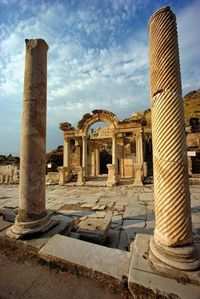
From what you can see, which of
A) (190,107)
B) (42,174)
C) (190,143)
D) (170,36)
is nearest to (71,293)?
(42,174)

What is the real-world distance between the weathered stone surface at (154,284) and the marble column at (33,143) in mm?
1894

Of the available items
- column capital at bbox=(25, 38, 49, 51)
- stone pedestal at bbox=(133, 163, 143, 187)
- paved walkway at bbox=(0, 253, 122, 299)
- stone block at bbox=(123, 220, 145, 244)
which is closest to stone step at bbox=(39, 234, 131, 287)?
paved walkway at bbox=(0, 253, 122, 299)

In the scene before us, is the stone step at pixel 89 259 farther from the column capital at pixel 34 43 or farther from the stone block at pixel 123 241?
the column capital at pixel 34 43

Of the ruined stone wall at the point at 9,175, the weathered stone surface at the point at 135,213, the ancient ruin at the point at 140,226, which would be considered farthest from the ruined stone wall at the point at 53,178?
the ancient ruin at the point at 140,226

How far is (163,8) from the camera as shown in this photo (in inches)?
105

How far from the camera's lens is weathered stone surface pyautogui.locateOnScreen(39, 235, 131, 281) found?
217 cm

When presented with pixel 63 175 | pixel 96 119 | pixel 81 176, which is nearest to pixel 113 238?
pixel 81 176

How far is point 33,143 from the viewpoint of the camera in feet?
11.2

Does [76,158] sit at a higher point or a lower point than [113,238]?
higher

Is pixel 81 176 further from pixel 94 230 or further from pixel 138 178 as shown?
pixel 94 230

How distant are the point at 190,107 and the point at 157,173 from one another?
45.5 meters

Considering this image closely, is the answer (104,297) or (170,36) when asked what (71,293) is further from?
(170,36)

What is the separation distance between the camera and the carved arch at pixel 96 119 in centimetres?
1316

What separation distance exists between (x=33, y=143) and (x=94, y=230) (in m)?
2.17
